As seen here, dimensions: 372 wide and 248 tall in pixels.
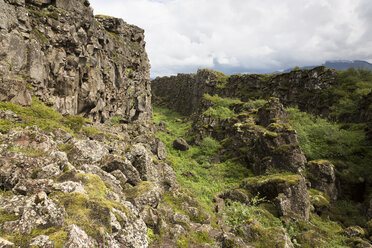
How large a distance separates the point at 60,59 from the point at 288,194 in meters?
31.2

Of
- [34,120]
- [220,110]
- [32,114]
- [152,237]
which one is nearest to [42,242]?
[152,237]

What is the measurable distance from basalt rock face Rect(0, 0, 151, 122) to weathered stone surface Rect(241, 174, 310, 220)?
25.1 m

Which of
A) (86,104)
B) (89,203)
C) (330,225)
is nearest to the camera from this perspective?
(89,203)

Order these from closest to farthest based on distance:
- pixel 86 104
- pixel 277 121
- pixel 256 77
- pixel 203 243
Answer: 1. pixel 203 243
2. pixel 86 104
3. pixel 277 121
4. pixel 256 77

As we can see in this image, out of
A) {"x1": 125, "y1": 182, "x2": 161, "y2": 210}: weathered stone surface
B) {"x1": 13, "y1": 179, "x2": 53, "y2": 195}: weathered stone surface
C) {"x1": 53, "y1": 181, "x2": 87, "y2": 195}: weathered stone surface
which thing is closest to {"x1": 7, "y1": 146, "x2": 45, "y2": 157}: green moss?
{"x1": 13, "y1": 179, "x2": 53, "y2": 195}: weathered stone surface

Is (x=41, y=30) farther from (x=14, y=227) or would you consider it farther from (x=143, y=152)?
(x=14, y=227)

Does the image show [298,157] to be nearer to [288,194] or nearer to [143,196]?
[288,194]

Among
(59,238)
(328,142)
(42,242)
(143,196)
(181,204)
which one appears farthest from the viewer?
Answer: (328,142)

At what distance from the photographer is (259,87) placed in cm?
6612

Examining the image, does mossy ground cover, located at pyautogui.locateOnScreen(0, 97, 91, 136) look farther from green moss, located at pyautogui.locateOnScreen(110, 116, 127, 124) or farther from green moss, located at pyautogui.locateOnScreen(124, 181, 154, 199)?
green moss, located at pyautogui.locateOnScreen(110, 116, 127, 124)

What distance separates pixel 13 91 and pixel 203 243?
1906cm

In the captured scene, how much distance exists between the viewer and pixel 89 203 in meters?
6.13

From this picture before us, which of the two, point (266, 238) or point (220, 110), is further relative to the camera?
point (220, 110)

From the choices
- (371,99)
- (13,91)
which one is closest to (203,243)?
(13,91)
